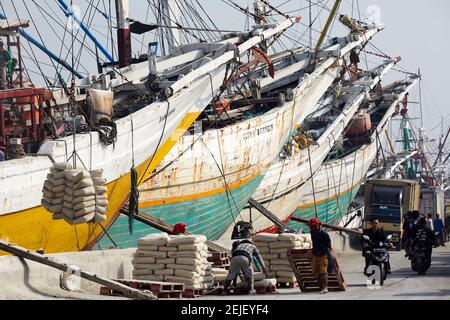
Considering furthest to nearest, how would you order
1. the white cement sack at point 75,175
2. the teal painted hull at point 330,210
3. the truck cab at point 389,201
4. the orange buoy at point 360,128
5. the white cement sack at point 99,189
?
the orange buoy at point 360,128 → the teal painted hull at point 330,210 → the truck cab at point 389,201 → the white cement sack at point 99,189 → the white cement sack at point 75,175

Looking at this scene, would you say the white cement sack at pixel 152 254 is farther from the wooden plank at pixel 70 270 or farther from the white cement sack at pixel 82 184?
the wooden plank at pixel 70 270

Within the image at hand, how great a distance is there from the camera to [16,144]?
26.7 m

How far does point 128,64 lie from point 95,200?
14237 millimetres

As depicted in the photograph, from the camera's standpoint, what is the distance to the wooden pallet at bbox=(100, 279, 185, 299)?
69.8 ft

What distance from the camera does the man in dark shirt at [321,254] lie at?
22.3 metres

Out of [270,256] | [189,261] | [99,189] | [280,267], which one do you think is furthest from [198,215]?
[189,261]

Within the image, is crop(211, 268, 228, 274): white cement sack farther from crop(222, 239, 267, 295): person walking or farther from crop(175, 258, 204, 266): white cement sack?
crop(175, 258, 204, 266): white cement sack

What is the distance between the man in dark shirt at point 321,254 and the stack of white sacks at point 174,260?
220 centimetres

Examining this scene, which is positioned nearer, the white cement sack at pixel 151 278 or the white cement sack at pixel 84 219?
the white cement sack at pixel 151 278

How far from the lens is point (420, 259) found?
91.8 ft

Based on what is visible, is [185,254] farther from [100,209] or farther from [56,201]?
[56,201]

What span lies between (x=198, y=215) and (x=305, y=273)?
15.1 metres

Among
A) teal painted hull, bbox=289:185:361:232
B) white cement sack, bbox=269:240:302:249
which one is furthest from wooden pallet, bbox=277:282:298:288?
teal painted hull, bbox=289:185:361:232

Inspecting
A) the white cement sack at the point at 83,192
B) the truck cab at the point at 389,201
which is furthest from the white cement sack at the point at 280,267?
the truck cab at the point at 389,201
